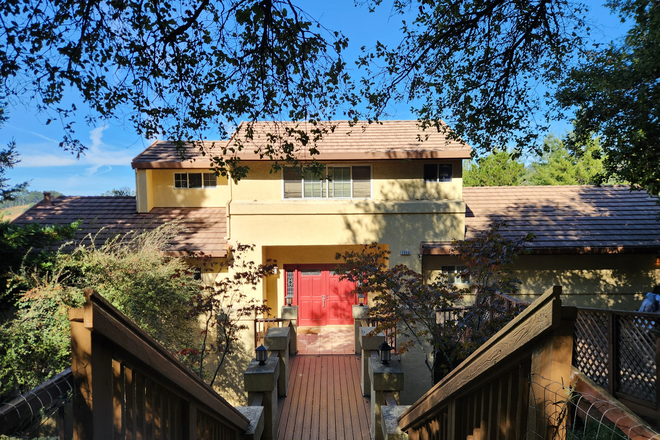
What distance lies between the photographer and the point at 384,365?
6.51m

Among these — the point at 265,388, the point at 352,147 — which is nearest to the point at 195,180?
the point at 352,147

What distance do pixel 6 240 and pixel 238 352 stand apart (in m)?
6.37

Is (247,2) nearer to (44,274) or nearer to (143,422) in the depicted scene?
(143,422)

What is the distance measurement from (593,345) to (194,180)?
40.9 ft

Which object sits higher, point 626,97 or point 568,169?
point 568,169

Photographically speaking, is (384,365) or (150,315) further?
(150,315)

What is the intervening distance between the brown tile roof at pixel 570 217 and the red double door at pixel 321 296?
4551 mm

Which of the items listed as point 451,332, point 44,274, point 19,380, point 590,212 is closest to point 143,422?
point 451,332

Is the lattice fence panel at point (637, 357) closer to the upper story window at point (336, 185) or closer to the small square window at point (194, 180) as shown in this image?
the upper story window at point (336, 185)

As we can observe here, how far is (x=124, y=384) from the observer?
2.03 meters

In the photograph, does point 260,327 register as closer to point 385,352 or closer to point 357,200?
point 357,200

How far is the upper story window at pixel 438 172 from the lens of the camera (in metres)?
11.7

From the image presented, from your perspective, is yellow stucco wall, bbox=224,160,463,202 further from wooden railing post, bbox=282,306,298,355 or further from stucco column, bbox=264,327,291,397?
stucco column, bbox=264,327,291,397

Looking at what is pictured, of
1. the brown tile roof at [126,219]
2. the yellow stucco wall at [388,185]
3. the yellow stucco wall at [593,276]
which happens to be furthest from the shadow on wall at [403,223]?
the brown tile roof at [126,219]
